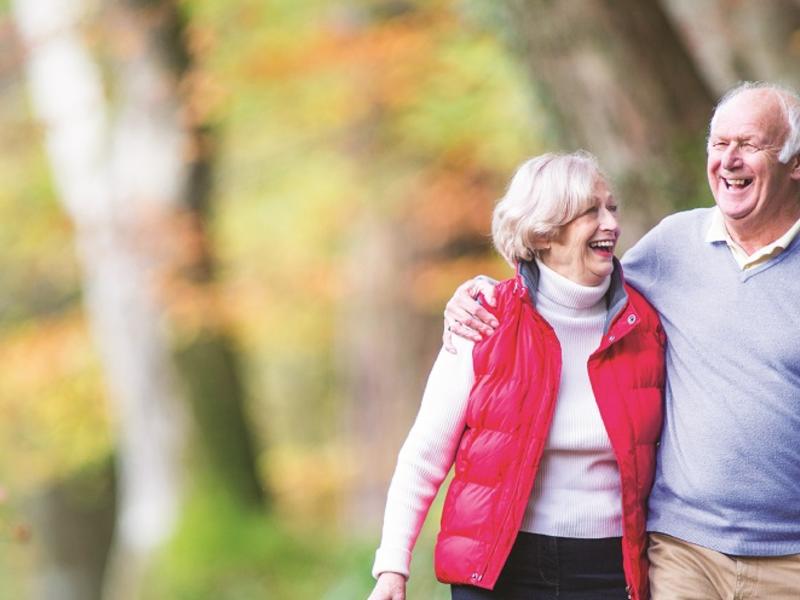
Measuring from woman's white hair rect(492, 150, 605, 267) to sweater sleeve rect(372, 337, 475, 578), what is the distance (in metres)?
0.28

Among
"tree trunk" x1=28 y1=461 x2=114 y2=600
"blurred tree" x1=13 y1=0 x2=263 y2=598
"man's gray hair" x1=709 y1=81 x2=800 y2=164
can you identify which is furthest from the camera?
"tree trunk" x1=28 y1=461 x2=114 y2=600

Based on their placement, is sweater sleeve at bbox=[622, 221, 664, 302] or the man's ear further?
sweater sleeve at bbox=[622, 221, 664, 302]

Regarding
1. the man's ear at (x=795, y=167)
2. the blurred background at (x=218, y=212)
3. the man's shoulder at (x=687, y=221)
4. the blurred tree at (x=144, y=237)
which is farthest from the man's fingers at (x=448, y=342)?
the blurred tree at (x=144, y=237)

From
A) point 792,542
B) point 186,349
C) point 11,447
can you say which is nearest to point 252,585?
point 186,349

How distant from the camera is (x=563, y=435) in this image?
11.2 feet

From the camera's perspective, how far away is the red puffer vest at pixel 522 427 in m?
3.39

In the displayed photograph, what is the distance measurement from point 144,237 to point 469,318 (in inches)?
327

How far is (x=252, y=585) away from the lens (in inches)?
440

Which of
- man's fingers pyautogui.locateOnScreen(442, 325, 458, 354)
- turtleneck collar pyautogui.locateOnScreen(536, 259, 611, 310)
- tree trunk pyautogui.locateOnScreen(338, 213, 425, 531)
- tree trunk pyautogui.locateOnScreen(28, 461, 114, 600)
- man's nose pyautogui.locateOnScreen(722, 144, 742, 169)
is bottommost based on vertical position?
tree trunk pyautogui.locateOnScreen(28, 461, 114, 600)

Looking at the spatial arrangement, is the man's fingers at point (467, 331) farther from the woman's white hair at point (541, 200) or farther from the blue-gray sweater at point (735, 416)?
the blue-gray sweater at point (735, 416)

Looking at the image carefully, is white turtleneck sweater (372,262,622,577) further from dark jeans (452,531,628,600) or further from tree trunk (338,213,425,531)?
tree trunk (338,213,425,531)

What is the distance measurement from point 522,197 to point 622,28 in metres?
3.94

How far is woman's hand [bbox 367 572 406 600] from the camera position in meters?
3.48

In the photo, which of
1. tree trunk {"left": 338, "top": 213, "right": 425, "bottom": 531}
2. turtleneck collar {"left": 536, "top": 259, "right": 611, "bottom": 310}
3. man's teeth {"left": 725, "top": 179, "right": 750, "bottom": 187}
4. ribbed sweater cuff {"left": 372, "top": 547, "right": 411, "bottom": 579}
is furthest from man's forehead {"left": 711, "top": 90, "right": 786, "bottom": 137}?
tree trunk {"left": 338, "top": 213, "right": 425, "bottom": 531}
